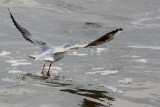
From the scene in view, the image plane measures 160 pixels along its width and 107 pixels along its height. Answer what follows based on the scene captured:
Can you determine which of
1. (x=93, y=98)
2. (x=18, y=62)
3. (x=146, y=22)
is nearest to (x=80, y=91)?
(x=93, y=98)

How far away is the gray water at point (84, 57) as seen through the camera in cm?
658

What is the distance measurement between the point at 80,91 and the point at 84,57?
2.93 metres

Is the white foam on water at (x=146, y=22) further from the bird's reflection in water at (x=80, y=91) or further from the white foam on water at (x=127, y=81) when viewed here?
the bird's reflection in water at (x=80, y=91)

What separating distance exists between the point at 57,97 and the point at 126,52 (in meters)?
4.20

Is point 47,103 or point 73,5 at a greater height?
point 73,5

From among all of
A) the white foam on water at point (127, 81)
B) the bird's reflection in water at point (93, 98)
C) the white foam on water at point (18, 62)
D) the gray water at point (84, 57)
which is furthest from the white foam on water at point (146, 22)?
the bird's reflection in water at point (93, 98)

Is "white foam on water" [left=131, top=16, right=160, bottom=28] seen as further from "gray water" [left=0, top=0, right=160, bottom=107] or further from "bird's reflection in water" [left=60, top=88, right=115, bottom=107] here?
"bird's reflection in water" [left=60, top=88, right=115, bottom=107]

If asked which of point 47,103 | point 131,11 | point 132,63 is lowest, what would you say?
point 47,103

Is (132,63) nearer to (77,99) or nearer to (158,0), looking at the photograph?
(77,99)

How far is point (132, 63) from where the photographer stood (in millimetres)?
9203

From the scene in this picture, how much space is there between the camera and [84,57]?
9750 millimetres

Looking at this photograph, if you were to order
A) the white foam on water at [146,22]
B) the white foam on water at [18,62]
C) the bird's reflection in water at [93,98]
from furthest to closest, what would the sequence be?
the white foam on water at [146,22] → the white foam on water at [18,62] → the bird's reflection in water at [93,98]

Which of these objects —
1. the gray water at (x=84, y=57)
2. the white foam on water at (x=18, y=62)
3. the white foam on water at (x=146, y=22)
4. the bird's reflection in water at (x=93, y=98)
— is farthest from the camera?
the white foam on water at (x=146, y=22)

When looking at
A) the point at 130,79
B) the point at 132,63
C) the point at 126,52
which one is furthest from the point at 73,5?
the point at 130,79
